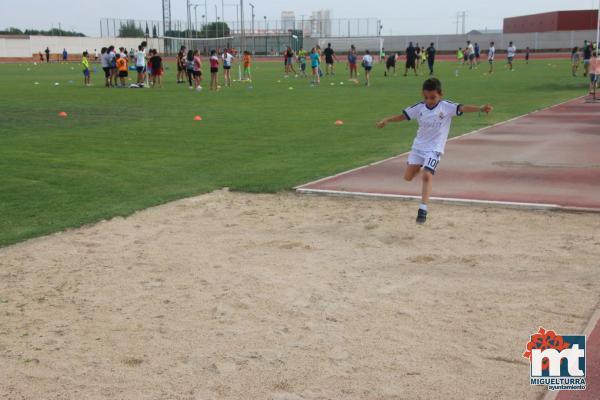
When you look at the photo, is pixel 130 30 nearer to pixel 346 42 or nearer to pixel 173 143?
pixel 346 42

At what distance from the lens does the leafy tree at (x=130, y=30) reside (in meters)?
99.2

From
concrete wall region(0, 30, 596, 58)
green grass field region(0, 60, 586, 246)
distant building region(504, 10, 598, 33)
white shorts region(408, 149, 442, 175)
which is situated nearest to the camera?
white shorts region(408, 149, 442, 175)

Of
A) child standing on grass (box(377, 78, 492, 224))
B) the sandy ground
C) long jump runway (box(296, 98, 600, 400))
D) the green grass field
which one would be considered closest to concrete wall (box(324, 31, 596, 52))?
the green grass field

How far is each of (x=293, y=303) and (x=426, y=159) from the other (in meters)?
3.58

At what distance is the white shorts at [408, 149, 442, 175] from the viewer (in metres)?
8.48

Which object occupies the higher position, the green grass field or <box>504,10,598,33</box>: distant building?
<box>504,10,598,33</box>: distant building

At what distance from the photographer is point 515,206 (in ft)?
29.0

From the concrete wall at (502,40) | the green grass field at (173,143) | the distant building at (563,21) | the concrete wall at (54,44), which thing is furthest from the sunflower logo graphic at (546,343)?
the distant building at (563,21)

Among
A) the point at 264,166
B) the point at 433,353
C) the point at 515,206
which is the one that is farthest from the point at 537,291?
the point at 264,166

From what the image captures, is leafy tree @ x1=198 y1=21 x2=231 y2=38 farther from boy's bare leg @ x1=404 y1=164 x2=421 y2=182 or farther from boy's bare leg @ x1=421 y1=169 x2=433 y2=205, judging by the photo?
boy's bare leg @ x1=421 y1=169 x2=433 y2=205

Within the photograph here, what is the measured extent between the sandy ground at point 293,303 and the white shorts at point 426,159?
605 mm

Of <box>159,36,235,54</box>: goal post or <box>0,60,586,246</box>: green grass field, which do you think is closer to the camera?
<box>0,60,586,246</box>: green grass field

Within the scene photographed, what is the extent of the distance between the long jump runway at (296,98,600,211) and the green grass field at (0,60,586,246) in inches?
34.3

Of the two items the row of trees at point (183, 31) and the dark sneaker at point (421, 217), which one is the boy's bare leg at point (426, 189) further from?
the row of trees at point (183, 31)
